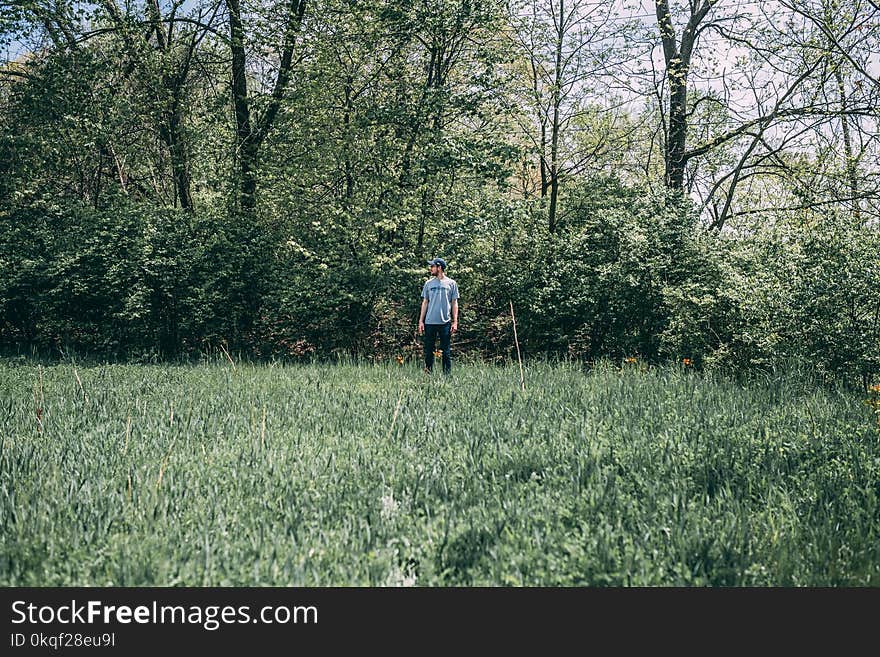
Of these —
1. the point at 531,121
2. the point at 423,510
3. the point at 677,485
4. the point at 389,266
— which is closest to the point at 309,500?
the point at 423,510

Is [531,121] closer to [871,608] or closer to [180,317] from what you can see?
[180,317]

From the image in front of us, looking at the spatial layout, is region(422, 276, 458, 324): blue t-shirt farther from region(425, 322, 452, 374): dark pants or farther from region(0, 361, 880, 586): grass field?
region(0, 361, 880, 586): grass field

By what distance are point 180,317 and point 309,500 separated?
1149 cm

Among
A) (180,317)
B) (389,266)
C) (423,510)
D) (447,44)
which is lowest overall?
(423,510)

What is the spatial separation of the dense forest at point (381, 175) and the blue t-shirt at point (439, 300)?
8.98 ft

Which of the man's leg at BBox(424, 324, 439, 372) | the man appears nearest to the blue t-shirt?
the man

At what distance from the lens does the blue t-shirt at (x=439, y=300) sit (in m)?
9.75

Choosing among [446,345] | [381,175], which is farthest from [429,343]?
[381,175]

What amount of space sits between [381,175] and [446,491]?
31.9 ft

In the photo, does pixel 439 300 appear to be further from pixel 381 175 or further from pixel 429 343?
pixel 381 175

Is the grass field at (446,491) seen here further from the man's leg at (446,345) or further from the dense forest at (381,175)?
the dense forest at (381,175)

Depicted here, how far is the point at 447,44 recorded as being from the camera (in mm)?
12734

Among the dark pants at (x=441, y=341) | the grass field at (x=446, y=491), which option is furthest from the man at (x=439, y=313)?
the grass field at (x=446, y=491)

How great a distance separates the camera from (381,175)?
12.8m
